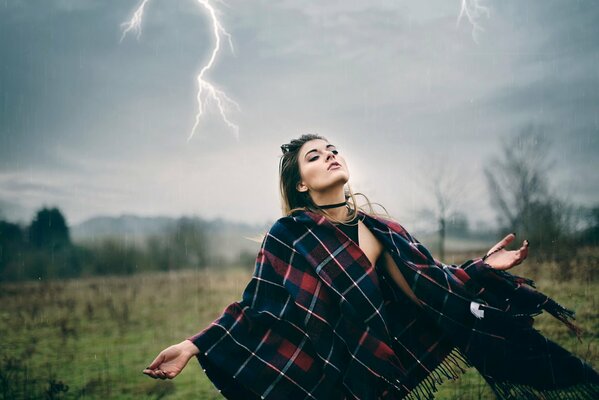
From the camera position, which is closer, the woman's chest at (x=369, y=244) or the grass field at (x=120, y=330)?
the woman's chest at (x=369, y=244)

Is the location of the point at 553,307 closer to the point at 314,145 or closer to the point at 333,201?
the point at 333,201

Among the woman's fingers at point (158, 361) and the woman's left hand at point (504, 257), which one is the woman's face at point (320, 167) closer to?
the woman's left hand at point (504, 257)

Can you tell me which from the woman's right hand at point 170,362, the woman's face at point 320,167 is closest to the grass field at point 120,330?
the woman's face at point 320,167

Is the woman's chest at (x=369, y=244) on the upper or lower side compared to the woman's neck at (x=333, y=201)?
lower

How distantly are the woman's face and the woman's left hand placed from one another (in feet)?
3.33

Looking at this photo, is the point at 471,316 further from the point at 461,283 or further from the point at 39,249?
the point at 39,249

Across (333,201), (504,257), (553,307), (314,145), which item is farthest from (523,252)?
(314,145)

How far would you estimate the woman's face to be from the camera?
2.85 meters

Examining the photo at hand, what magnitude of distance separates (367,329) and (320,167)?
1.02 metres

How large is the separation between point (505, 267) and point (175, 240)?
19.7 metres

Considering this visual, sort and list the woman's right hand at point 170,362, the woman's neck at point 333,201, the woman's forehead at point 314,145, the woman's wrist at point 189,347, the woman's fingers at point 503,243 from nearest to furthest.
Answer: the woman's right hand at point 170,362, the woman's wrist at point 189,347, the woman's fingers at point 503,243, the woman's neck at point 333,201, the woman's forehead at point 314,145

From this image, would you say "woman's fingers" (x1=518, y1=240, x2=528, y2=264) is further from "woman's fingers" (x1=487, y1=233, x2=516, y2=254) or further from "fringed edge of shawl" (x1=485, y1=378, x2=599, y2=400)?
"fringed edge of shawl" (x1=485, y1=378, x2=599, y2=400)

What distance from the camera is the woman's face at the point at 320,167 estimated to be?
112 inches

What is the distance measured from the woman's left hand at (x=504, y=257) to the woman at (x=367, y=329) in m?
0.01
